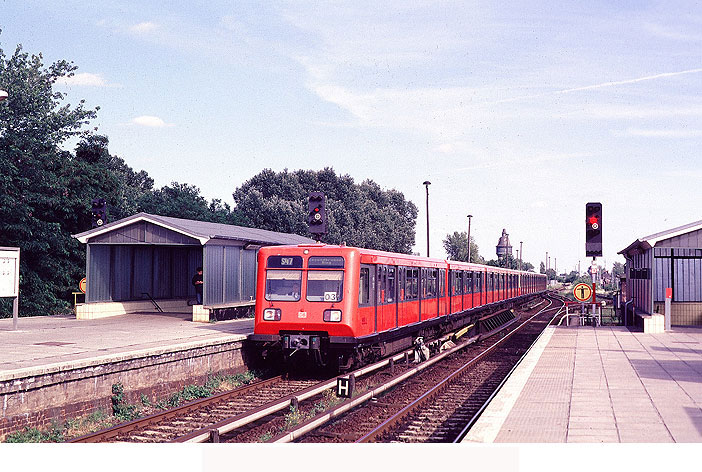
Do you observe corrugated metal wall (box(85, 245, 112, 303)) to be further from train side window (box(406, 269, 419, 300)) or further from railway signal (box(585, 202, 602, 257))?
railway signal (box(585, 202, 602, 257))

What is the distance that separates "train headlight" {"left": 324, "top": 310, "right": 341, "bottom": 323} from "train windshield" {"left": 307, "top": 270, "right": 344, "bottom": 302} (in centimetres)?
24

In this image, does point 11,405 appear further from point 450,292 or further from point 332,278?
point 450,292

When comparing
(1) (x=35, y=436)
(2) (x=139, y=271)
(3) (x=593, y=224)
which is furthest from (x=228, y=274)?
(1) (x=35, y=436)

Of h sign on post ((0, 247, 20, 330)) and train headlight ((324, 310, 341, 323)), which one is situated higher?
h sign on post ((0, 247, 20, 330))

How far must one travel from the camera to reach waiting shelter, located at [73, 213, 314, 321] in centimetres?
2247

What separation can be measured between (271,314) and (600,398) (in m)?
6.81

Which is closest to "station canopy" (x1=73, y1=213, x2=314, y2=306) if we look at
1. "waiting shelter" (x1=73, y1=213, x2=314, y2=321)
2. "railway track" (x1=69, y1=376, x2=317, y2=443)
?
"waiting shelter" (x1=73, y1=213, x2=314, y2=321)

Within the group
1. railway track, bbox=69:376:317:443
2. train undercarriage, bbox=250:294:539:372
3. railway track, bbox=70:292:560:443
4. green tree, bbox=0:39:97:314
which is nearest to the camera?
railway track, bbox=70:292:560:443

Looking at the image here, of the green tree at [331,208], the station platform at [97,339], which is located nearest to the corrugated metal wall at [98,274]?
the station platform at [97,339]

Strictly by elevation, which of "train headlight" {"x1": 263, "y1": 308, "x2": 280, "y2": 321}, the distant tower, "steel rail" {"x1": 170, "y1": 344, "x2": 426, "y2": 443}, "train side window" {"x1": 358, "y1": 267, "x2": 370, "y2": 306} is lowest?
"steel rail" {"x1": 170, "y1": 344, "x2": 426, "y2": 443}

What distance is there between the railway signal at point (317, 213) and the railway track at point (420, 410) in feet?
15.0

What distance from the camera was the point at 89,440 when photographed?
9414 mm

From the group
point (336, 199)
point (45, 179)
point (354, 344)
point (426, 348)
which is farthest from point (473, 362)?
point (336, 199)

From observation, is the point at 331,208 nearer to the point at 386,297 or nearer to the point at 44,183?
the point at 44,183
